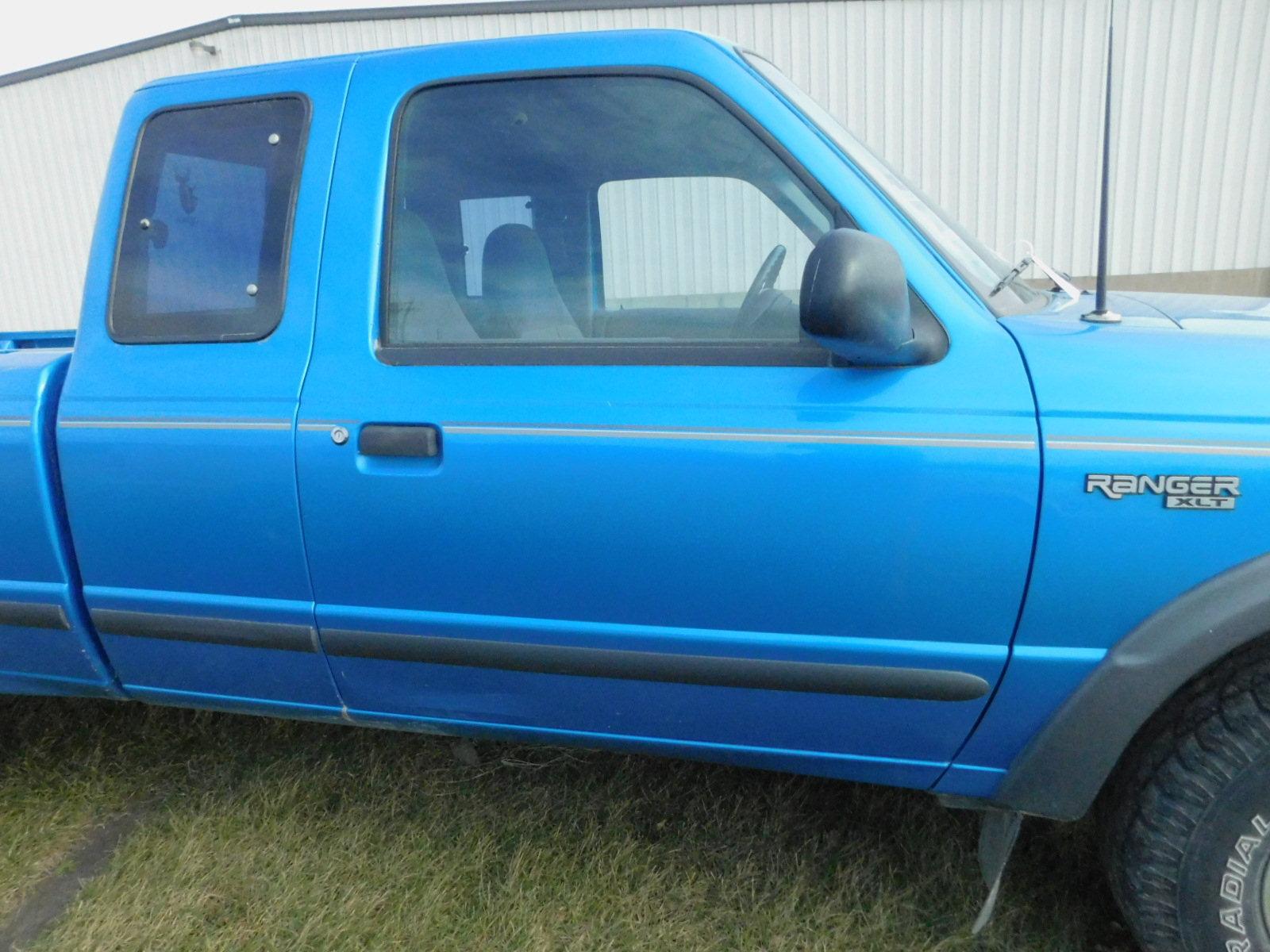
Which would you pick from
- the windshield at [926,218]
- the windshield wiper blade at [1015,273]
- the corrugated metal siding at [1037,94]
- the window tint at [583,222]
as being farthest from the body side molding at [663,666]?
the corrugated metal siding at [1037,94]

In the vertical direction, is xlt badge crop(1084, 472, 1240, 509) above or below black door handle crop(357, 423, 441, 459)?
below

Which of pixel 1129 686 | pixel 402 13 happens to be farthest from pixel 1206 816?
pixel 402 13

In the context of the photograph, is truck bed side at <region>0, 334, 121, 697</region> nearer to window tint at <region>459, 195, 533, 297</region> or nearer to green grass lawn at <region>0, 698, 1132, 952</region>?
green grass lawn at <region>0, 698, 1132, 952</region>

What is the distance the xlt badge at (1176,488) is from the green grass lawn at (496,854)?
1104 millimetres

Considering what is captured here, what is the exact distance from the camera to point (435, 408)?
1.69 meters

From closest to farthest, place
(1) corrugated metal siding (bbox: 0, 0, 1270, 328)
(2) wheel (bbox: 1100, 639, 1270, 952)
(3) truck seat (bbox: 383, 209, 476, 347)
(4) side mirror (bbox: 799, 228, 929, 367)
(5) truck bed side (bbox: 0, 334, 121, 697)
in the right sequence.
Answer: (4) side mirror (bbox: 799, 228, 929, 367)
(2) wheel (bbox: 1100, 639, 1270, 952)
(3) truck seat (bbox: 383, 209, 476, 347)
(5) truck bed side (bbox: 0, 334, 121, 697)
(1) corrugated metal siding (bbox: 0, 0, 1270, 328)

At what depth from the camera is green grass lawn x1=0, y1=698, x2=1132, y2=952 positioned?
1.93 m

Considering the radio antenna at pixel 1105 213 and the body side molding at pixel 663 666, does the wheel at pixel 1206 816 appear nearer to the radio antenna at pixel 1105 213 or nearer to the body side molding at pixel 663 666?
the body side molding at pixel 663 666

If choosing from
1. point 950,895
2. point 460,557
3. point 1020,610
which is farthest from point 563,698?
point 950,895

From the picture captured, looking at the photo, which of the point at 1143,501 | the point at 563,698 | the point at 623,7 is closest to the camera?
the point at 1143,501

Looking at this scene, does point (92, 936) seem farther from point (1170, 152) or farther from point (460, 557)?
point (1170, 152)

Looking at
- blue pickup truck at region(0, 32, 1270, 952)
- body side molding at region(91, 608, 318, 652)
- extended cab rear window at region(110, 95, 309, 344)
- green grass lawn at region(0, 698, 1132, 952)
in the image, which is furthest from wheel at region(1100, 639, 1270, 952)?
extended cab rear window at region(110, 95, 309, 344)

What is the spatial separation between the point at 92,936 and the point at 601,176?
6.81 feet

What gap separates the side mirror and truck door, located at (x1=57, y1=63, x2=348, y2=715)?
3.56 feet
